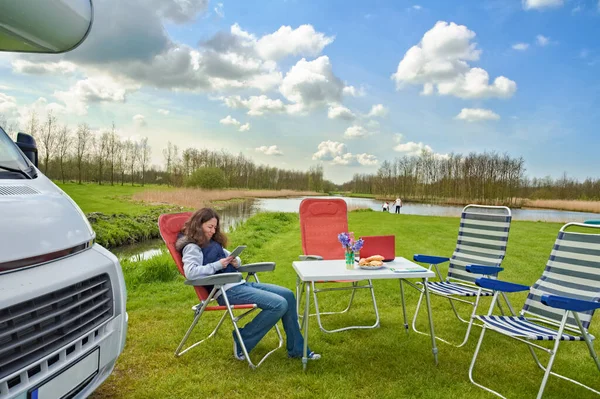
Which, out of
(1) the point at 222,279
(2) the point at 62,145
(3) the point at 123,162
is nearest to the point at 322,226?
(1) the point at 222,279

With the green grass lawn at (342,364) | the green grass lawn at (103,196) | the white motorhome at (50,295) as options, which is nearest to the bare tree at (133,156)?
the green grass lawn at (103,196)

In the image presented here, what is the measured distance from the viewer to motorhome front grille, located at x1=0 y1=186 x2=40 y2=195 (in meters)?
1.84

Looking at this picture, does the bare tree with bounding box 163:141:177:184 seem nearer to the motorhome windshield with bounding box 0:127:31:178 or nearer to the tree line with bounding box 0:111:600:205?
the tree line with bounding box 0:111:600:205

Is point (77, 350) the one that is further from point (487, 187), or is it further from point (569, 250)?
point (487, 187)

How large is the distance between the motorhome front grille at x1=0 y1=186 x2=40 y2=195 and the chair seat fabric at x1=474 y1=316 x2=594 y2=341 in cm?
298

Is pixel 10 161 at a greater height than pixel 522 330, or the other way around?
pixel 10 161

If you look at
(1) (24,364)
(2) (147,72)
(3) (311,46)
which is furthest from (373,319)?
(2) (147,72)

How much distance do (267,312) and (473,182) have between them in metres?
34.7

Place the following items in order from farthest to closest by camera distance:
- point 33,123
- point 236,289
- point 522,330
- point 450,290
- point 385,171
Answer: point 385,171 < point 33,123 < point 450,290 < point 236,289 < point 522,330

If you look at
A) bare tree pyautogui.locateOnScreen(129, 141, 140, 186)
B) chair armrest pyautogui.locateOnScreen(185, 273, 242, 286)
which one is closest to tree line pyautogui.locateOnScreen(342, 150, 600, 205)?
bare tree pyautogui.locateOnScreen(129, 141, 140, 186)

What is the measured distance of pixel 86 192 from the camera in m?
25.3

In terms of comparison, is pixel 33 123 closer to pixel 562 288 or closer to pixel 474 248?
pixel 474 248

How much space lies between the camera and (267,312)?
331 centimetres

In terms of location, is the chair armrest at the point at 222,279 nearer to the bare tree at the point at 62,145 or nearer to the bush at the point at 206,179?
the bare tree at the point at 62,145
